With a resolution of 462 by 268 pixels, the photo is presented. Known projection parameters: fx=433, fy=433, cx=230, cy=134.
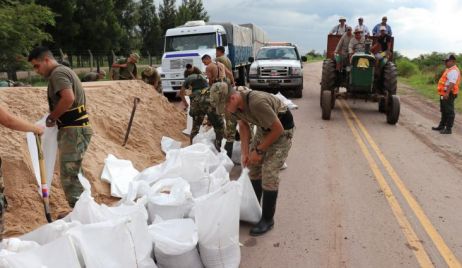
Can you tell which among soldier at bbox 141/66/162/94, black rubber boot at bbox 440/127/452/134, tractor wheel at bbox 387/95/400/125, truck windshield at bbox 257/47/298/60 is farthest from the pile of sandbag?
truck windshield at bbox 257/47/298/60

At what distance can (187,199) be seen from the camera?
397 cm

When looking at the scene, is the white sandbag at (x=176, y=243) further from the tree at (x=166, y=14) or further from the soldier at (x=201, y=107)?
the tree at (x=166, y=14)

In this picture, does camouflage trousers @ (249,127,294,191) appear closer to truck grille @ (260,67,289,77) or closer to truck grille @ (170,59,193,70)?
truck grille @ (170,59,193,70)

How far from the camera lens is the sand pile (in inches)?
176

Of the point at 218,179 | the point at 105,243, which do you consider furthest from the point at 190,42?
the point at 105,243

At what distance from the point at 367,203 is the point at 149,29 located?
40.8 metres

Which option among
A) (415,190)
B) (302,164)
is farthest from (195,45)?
(415,190)

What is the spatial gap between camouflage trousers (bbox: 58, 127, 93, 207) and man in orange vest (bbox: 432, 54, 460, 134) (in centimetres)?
774

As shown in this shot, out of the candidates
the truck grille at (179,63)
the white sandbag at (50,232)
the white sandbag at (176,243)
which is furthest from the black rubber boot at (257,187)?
the truck grille at (179,63)

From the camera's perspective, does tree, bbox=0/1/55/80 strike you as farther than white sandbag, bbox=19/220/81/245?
Yes

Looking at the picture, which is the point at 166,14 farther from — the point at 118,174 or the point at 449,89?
the point at 118,174

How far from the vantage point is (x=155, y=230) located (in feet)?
10.9

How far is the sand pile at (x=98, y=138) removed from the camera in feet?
14.7

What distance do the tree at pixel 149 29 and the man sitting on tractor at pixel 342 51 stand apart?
32.7 metres
